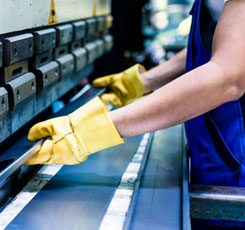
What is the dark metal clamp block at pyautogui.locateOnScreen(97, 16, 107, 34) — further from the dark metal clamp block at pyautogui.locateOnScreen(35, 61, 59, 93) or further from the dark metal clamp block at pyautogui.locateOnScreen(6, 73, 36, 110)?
the dark metal clamp block at pyautogui.locateOnScreen(6, 73, 36, 110)

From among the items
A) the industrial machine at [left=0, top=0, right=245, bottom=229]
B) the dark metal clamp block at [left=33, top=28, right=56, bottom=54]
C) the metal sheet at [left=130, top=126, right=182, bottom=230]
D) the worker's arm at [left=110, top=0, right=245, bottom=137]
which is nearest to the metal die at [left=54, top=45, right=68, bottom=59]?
the industrial machine at [left=0, top=0, right=245, bottom=229]

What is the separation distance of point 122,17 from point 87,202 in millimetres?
1988

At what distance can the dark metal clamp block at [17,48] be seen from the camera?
1.22m

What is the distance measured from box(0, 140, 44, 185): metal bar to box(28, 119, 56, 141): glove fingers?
0.03 m

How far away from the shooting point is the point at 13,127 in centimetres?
137

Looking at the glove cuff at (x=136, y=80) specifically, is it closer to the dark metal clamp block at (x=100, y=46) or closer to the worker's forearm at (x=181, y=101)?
the dark metal clamp block at (x=100, y=46)

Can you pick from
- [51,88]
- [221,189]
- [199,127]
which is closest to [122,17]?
[51,88]

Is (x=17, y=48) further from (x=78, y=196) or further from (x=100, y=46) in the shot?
(x=100, y=46)

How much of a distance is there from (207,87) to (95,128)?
34 centimetres

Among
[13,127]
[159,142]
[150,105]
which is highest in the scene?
[150,105]

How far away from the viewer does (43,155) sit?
4.27 feet

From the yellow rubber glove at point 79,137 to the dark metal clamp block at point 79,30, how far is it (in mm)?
747

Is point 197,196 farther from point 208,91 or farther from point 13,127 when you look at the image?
point 13,127

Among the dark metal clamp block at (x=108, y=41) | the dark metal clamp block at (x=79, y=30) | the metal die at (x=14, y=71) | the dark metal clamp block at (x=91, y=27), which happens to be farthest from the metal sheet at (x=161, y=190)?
the dark metal clamp block at (x=108, y=41)
